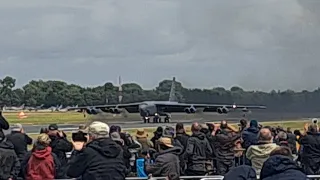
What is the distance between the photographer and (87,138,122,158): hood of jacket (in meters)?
8.56

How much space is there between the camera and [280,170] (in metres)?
6.83

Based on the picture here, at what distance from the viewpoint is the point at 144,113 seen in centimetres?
6931

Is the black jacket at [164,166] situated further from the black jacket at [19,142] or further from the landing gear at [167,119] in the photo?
the landing gear at [167,119]

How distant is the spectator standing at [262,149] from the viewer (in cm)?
1027

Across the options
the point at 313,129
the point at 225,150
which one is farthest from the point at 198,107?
the point at 313,129

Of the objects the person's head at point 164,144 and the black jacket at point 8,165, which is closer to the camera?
the person's head at point 164,144

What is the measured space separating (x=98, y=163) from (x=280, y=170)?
2.60 m

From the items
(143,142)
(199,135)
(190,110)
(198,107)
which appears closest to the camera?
(199,135)

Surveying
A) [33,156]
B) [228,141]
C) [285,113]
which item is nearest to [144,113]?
[285,113]

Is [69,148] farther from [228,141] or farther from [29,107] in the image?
[29,107]

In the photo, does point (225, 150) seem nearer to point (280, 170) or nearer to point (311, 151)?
point (311, 151)

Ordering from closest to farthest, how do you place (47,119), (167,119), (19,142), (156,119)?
(19,142), (156,119), (167,119), (47,119)

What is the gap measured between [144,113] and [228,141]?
5422 centimetres

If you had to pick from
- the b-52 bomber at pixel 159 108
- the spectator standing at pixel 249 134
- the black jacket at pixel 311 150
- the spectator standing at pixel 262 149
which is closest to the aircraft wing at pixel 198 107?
the b-52 bomber at pixel 159 108
